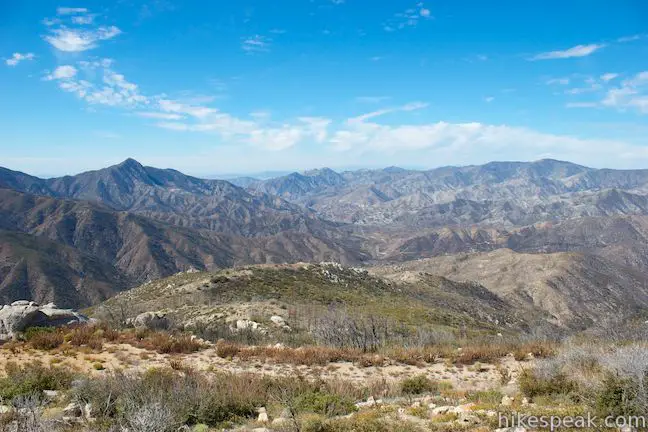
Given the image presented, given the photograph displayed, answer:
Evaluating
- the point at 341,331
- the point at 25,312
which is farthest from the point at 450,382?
the point at 25,312

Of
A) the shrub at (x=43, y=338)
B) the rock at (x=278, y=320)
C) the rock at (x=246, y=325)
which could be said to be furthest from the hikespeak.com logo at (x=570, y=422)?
the rock at (x=278, y=320)

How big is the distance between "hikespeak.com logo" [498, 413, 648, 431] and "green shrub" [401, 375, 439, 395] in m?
5.11

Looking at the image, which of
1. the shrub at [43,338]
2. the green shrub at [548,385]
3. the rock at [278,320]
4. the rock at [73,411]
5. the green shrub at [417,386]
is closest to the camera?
the rock at [73,411]

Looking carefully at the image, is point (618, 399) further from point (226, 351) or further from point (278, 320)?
point (278, 320)

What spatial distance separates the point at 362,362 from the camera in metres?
18.5

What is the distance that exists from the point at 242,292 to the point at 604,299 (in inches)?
6868

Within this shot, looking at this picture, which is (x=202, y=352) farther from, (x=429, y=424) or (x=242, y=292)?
(x=242, y=292)

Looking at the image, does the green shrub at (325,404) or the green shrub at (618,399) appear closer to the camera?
the green shrub at (618,399)

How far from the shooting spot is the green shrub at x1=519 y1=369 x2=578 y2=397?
12555 mm

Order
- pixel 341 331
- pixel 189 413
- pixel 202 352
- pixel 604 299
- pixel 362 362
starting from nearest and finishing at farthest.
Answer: pixel 189 413 → pixel 362 362 → pixel 202 352 → pixel 341 331 → pixel 604 299

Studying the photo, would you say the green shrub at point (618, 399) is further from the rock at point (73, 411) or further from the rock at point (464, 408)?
the rock at point (73, 411)

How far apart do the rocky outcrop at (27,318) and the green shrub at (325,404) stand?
17535 millimetres

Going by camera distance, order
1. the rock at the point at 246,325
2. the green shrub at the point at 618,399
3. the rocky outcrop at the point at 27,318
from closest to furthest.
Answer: the green shrub at the point at 618,399
the rocky outcrop at the point at 27,318
the rock at the point at 246,325

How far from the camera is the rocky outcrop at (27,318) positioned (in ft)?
69.3
